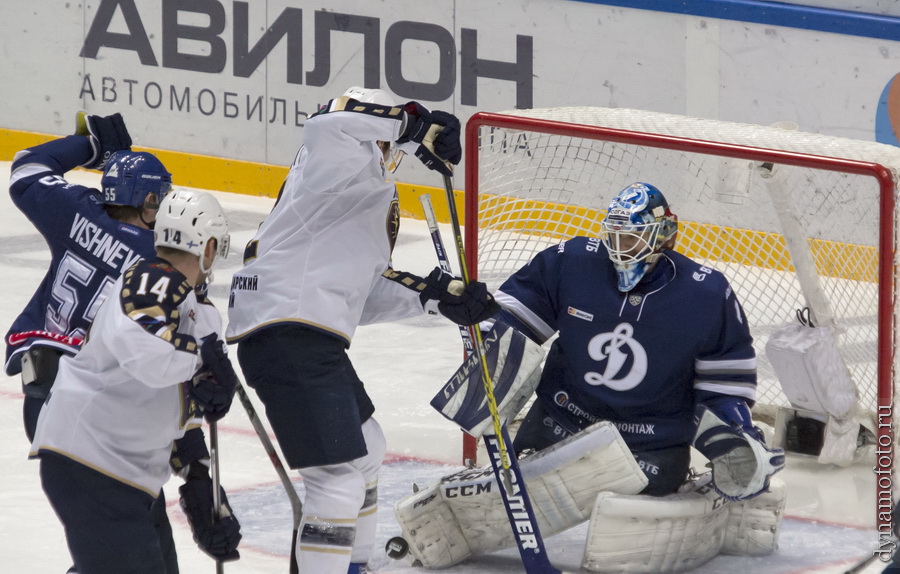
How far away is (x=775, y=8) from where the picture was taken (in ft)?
21.9

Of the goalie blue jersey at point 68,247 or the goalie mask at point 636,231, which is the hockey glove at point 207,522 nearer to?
the goalie blue jersey at point 68,247

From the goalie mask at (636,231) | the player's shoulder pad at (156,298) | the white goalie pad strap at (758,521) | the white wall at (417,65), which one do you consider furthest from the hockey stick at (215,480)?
the white wall at (417,65)

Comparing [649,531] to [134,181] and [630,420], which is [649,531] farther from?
[134,181]

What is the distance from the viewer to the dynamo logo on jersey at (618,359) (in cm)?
393

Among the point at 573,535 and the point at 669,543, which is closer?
the point at 669,543

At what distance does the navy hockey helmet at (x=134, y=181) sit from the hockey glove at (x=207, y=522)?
70 cm

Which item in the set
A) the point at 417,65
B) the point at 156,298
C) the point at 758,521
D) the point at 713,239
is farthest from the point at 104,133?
the point at 417,65

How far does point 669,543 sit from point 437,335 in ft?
7.90

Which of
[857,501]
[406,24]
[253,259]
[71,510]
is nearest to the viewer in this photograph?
[71,510]

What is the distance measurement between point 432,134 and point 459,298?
1.28 feet

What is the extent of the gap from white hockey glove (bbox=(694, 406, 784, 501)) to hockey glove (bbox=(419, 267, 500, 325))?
0.65 metres

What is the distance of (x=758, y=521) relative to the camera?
3.94 m

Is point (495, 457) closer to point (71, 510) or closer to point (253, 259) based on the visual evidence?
point (253, 259)

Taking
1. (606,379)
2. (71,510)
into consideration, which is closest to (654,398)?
(606,379)
